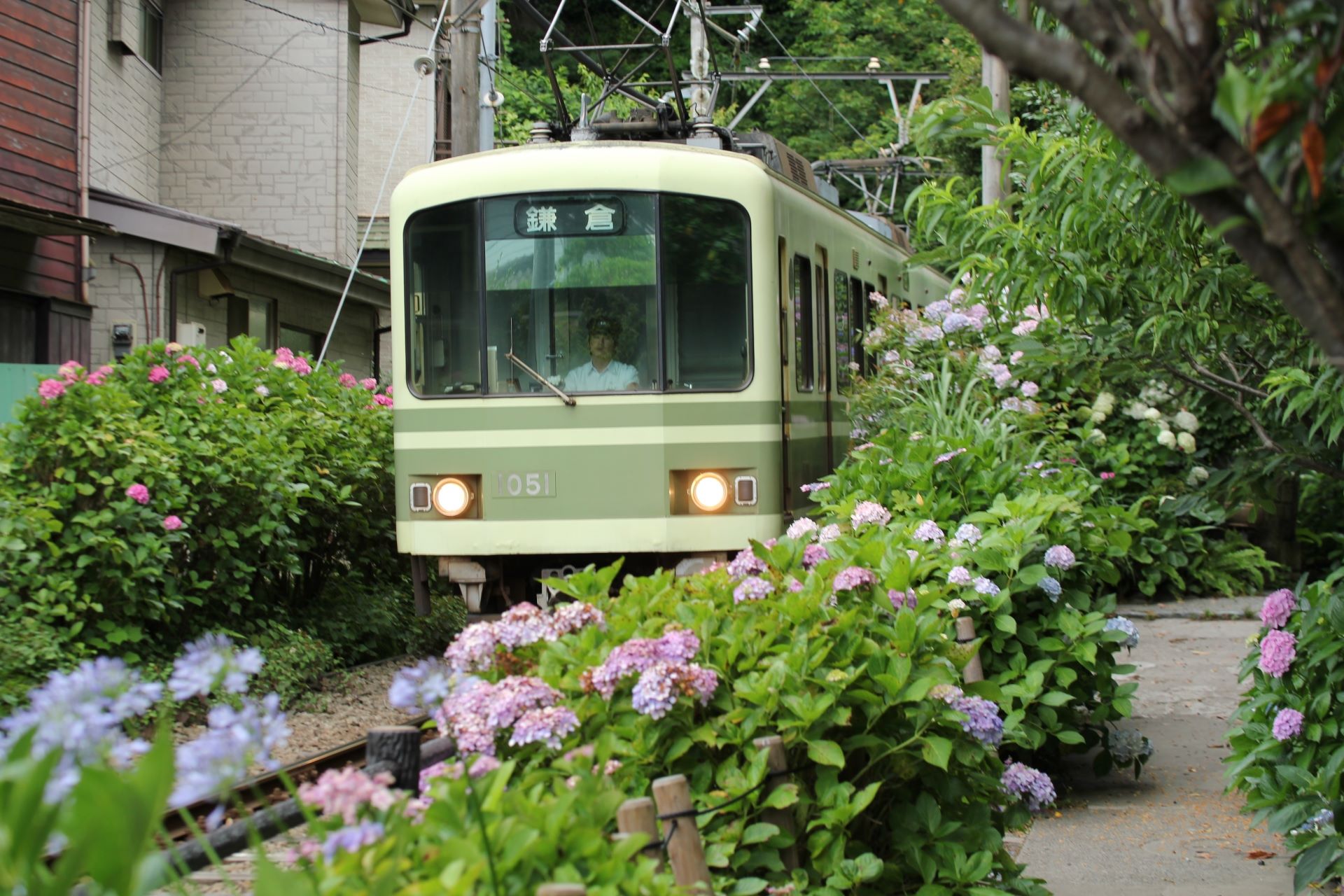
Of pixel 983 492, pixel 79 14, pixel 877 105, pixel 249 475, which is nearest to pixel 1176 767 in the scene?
pixel 983 492

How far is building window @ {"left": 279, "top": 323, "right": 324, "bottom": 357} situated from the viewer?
61.4 feet

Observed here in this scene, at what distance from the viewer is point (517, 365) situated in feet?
28.3

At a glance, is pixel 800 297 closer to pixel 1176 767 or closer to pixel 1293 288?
pixel 1176 767

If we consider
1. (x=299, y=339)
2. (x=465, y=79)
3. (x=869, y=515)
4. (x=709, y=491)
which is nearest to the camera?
(x=869, y=515)

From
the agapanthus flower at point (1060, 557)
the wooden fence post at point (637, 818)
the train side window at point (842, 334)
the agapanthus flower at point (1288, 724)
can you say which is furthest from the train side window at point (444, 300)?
the wooden fence post at point (637, 818)


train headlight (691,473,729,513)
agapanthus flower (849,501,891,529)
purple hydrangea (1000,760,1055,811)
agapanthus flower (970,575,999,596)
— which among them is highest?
train headlight (691,473,729,513)

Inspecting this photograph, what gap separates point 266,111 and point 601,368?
1392cm

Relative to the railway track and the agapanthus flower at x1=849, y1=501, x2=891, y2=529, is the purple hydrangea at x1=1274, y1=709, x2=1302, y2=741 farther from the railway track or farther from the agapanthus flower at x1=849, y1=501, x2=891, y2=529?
the railway track

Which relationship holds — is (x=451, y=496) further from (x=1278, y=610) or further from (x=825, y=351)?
(x=1278, y=610)

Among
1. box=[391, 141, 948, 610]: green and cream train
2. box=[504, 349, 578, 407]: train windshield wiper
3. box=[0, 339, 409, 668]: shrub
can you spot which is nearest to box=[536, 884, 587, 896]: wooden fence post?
box=[0, 339, 409, 668]: shrub

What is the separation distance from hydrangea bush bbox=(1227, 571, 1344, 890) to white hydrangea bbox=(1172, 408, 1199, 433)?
6645 mm

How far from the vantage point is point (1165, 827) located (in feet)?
19.9

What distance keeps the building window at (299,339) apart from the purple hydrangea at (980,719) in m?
15.5

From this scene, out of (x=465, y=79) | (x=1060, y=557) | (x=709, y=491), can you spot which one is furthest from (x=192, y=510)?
(x=465, y=79)
